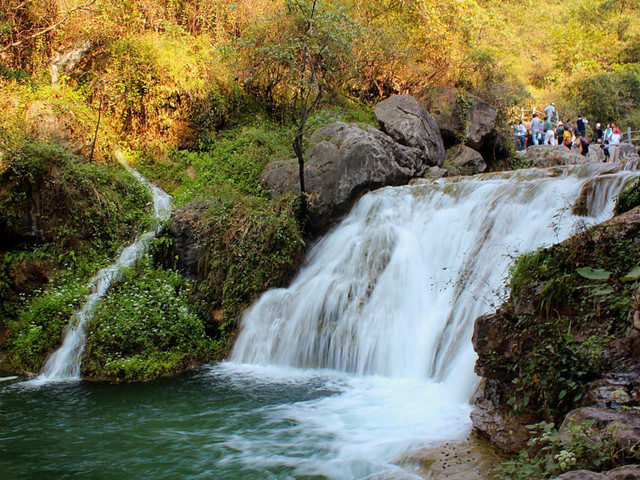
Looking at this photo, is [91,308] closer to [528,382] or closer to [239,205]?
[239,205]

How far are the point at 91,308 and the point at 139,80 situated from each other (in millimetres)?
7557

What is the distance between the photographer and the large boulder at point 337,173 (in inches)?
419

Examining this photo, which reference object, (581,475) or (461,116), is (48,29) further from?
(581,475)

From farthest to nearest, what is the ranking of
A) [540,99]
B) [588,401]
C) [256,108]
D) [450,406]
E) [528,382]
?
[540,99] < [256,108] < [450,406] < [528,382] < [588,401]

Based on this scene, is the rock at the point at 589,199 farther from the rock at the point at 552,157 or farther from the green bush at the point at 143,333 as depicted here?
the rock at the point at 552,157

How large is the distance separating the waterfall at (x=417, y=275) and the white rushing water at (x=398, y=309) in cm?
2

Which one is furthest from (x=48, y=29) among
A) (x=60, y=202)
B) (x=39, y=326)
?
(x=39, y=326)

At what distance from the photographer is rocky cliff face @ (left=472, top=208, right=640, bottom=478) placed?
3.61 metres

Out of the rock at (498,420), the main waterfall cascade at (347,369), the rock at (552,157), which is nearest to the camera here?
the rock at (498,420)

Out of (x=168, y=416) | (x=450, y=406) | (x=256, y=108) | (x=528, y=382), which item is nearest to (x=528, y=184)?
(x=450, y=406)

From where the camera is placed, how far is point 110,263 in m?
10.3

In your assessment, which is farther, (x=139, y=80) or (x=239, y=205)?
(x=139, y=80)

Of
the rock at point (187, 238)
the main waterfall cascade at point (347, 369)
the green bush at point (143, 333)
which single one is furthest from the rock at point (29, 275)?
the rock at point (187, 238)

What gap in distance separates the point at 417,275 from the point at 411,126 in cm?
637
